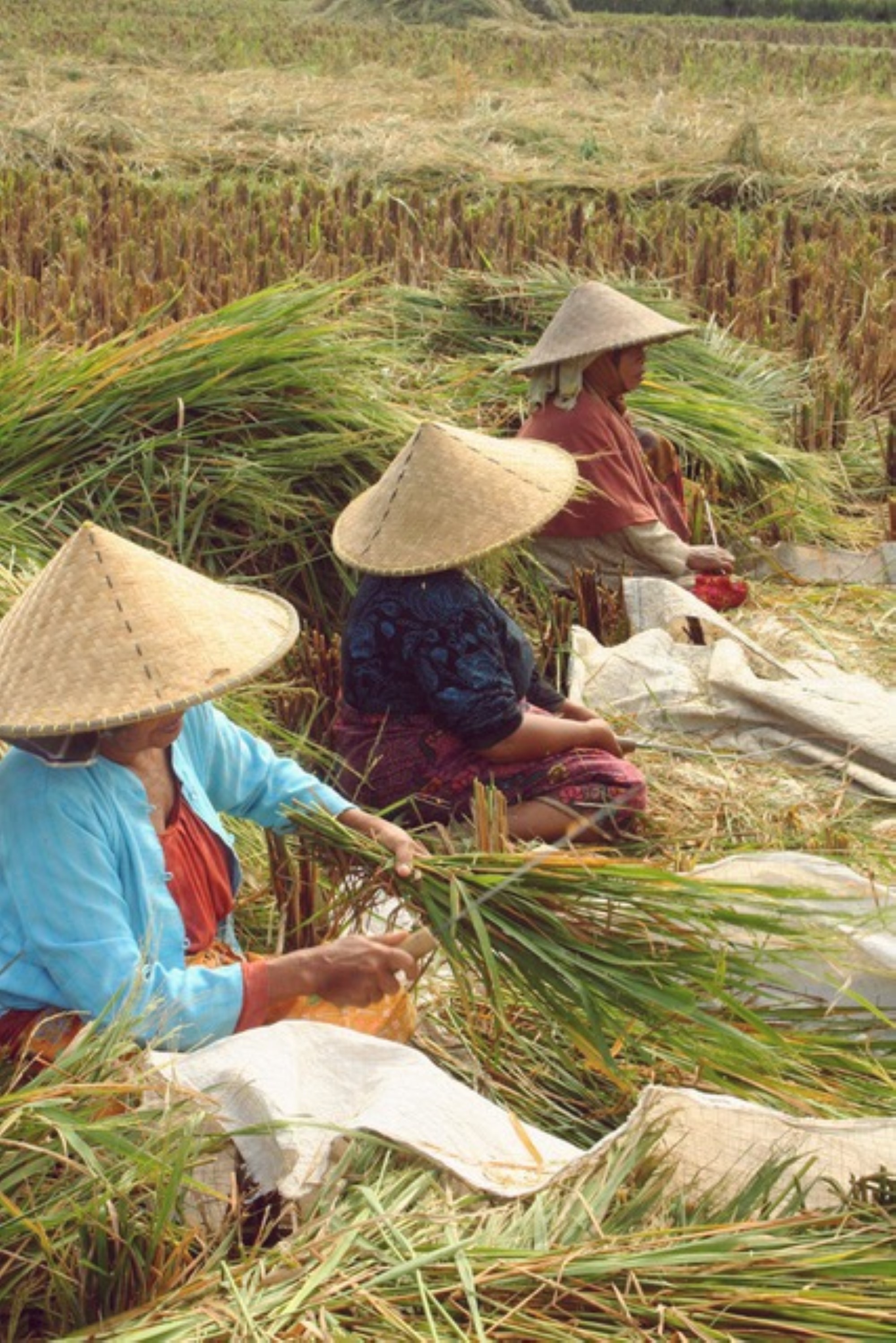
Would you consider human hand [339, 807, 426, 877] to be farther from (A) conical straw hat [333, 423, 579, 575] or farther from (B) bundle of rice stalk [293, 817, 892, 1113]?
(A) conical straw hat [333, 423, 579, 575]

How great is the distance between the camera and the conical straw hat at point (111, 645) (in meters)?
2.18

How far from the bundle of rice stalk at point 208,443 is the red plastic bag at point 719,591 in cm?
78

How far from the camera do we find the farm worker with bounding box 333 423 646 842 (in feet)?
10.6

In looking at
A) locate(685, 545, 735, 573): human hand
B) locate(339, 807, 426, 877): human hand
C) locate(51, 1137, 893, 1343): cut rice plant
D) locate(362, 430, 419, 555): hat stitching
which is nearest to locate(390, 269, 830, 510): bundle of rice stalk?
locate(685, 545, 735, 573): human hand

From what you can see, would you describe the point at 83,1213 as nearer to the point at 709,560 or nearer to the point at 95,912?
the point at 95,912

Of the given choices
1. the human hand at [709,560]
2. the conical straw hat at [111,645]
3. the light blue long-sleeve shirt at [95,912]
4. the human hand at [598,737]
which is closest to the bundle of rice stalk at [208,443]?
the human hand at [709,560]

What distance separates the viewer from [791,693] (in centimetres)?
379

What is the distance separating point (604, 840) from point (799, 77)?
47.7ft

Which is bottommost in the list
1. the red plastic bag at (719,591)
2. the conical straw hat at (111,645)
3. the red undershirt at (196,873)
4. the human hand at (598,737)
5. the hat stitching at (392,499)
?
the red plastic bag at (719,591)

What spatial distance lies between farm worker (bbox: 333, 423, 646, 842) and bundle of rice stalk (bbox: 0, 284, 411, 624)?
2.60 feet

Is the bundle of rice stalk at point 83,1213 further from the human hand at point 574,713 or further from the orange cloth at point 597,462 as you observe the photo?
the orange cloth at point 597,462

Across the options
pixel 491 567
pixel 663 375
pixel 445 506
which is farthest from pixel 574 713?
pixel 663 375

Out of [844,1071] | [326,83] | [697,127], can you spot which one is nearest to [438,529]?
[844,1071]

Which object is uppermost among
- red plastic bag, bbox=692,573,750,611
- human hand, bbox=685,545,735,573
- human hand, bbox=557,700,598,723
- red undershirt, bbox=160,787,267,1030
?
red undershirt, bbox=160,787,267,1030
